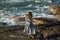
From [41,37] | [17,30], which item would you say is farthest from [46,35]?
[17,30]

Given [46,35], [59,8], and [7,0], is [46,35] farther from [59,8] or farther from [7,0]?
[7,0]

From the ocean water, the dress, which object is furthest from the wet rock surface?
the ocean water

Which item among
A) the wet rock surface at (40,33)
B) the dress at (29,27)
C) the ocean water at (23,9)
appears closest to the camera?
the dress at (29,27)

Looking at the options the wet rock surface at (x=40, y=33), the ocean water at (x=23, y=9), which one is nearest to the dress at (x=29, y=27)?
the wet rock surface at (x=40, y=33)

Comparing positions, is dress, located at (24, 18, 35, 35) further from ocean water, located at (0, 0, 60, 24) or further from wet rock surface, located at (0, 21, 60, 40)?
ocean water, located at (0, 0, 60, 24)

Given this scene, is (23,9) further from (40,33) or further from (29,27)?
(29,27)

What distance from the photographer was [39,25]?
1581 centimetres

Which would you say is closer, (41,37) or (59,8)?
(41,37)

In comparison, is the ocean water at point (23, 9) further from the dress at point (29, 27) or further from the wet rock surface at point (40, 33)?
the dress at point (29, 27)

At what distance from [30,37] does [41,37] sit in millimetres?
599

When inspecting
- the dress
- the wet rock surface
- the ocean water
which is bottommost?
the wet rock surface

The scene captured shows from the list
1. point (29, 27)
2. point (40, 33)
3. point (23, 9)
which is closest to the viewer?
point (29, 27)

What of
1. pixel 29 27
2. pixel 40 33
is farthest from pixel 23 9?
pixel 29 27

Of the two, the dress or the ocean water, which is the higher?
the dress
